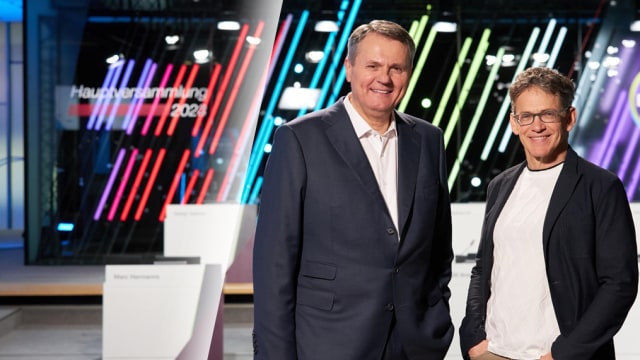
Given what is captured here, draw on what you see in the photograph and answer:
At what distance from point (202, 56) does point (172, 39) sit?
336 millimetres

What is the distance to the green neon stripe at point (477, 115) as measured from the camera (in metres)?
7.89

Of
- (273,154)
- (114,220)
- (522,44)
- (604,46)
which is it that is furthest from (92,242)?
(273,154)

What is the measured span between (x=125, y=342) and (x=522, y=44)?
537cm

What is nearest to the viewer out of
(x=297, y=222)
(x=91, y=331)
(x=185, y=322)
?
(x=297, y=222)

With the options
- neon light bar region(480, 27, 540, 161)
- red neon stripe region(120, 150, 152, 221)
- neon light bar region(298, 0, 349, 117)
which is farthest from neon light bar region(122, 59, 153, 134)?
neon light bar region(480, 27, 540, 161)

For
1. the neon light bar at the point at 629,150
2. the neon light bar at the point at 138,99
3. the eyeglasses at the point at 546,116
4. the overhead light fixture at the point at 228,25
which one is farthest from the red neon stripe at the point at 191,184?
the eyeglasses at the point at 546,116

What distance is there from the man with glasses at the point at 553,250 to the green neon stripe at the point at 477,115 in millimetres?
6113

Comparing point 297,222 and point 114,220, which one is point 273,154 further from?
point 114,220

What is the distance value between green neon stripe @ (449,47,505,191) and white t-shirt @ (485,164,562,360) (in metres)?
6.12

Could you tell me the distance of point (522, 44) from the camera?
312 inches

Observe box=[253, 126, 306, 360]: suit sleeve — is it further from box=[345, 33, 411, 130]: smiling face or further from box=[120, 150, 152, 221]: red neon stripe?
box=[120, 150, 152, 221]: red neon stripe

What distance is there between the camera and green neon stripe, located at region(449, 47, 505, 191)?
7.89 m

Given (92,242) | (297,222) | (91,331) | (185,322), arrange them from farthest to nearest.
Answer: (92,242) < (91,331) < (185,322) < (297,222)

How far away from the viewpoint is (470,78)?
789 cm
